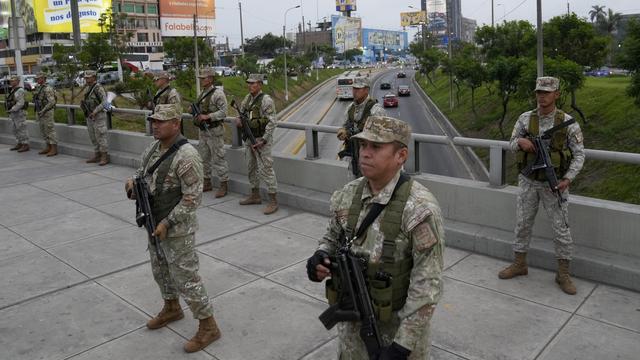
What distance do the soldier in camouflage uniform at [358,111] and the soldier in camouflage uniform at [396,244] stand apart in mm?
3804

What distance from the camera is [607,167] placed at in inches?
808

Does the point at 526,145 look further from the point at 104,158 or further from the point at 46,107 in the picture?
the point at 46,107

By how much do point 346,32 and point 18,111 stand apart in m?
159

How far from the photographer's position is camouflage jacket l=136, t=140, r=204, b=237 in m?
4.21

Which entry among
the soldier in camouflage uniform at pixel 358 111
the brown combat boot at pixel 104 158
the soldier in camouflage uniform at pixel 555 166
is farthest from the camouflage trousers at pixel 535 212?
the brown combat boot at pixel 104 158

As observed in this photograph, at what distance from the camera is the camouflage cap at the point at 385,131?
2.63m

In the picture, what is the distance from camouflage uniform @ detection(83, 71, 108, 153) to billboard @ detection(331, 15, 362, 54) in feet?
517

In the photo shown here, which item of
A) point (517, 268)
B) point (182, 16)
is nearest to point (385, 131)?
point (517, 268)

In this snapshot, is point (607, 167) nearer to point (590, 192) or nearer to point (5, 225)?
point (590, 192)

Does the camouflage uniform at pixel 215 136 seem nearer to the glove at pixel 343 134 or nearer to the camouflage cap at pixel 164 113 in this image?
the glove at pixel 343 134

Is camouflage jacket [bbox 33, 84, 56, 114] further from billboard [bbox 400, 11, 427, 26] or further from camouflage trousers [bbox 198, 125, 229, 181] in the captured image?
billboard [bbox 400, 11, 427, 26]

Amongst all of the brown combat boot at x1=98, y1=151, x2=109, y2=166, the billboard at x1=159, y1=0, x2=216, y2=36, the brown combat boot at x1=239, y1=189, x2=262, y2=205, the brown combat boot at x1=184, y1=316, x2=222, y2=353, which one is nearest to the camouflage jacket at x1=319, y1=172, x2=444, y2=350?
the brown combat boot at x1=184, y1=316, x2=222, y2=353

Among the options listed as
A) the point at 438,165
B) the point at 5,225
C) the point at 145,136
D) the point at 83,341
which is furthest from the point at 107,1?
the point at 83,341

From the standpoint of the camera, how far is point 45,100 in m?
13.0
